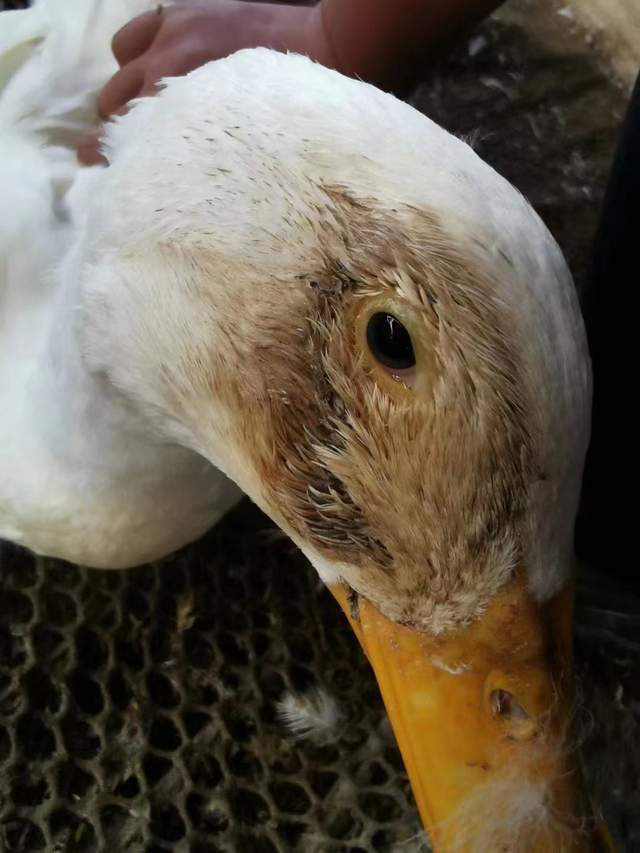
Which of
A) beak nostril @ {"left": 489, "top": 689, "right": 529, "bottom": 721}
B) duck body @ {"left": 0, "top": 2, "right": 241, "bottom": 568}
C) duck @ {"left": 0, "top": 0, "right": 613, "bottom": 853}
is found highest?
duck @ {"left": 0, "top": 0, "right": 613, "bottom": 853}

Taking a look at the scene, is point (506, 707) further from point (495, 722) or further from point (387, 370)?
point (387, 370)

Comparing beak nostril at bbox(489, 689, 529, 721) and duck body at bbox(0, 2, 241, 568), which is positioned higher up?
beak nostril at bbox(489, 689, 529, 721)

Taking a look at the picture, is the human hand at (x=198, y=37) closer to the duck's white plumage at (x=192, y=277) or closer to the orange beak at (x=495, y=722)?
the duck's white plumage at (x=192, y=277)

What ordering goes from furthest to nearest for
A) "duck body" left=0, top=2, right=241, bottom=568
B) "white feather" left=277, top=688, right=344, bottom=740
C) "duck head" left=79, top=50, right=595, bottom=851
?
1. "white feather" left=277, top=688, right=344, bottom=740
2. "duck body" left=0, top=2, right=241, bottom=568
3. "duck head" left=79, top=50, right=595, bottom=851

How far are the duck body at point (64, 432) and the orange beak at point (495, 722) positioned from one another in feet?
1.09

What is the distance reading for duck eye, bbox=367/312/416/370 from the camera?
535 millimetres

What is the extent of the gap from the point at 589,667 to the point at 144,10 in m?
1.03

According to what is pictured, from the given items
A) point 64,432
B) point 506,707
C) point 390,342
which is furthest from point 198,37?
point 506,707

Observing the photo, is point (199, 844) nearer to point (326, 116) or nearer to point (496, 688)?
point (496, 688)

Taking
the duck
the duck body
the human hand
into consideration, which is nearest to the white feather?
the duck body

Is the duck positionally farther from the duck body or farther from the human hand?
the human hand

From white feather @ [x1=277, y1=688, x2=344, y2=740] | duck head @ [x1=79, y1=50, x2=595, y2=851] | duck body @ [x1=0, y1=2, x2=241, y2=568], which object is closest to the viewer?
duck head @ [x1=79, y1=50, x2=595, y2=851]

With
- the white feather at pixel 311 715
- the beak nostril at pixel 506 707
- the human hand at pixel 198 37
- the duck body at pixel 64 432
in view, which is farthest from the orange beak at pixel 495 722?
the human hand at pixel 198 37

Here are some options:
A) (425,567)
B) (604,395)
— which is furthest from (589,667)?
(425,567)
